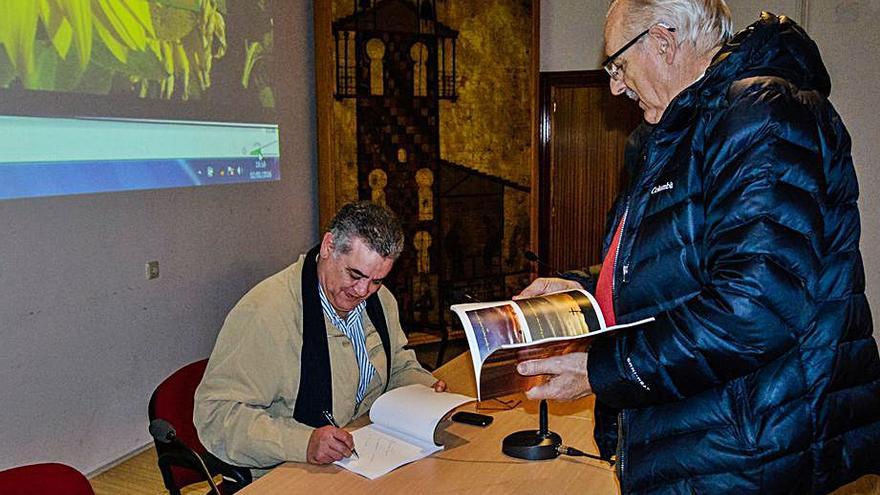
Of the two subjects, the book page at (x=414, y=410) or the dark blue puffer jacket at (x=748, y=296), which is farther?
the book page at (x=414, y=410)

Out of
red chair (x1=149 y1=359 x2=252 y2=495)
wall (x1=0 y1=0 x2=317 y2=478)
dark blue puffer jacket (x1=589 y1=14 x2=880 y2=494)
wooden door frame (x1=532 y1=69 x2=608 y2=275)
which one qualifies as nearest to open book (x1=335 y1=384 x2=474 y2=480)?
red chair (x1=149 y1=359 x2=252 y2=495)

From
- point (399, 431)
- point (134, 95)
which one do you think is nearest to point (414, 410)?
point (399, 431)

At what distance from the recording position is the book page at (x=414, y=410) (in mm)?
2224

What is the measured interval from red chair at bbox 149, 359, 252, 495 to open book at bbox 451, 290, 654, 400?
1023 millimetres

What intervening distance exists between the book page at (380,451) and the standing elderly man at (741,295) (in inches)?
26.9

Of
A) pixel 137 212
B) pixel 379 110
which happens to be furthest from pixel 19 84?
pixel 379 110

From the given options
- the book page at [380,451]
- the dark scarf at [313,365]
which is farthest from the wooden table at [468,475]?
the dark scarf at [313,365]

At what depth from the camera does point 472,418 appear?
2.42 m

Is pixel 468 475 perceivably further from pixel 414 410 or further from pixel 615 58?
pixel 615 58

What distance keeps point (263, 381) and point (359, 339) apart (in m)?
0.40

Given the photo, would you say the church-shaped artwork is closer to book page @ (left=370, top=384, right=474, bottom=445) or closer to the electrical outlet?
the electrical outlet

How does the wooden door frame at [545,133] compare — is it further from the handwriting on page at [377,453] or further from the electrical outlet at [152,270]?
the handwriting on page at [377,453]

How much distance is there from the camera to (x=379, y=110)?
5.64m

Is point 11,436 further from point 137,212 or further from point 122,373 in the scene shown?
point 137,212
